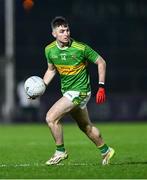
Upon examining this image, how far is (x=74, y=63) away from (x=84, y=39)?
30.0 m

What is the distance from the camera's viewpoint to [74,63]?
13.6 metres

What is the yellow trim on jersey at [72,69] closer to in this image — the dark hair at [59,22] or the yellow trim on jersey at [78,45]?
the yellow trim on jersey at [78,45]

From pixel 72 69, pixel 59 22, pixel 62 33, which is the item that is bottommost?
pixel 72 69

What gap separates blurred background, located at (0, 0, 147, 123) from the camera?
4209 centimetres

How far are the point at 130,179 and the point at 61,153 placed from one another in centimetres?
249

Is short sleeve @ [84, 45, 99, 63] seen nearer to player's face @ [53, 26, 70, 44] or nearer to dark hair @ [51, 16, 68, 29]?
player's face @ [53, 26, 70, 44]

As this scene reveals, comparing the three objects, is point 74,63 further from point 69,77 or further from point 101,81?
point 101,81

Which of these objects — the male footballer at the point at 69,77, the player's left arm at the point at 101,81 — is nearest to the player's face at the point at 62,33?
the male footballer at the point at 69,77

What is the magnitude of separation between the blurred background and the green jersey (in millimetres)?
26211

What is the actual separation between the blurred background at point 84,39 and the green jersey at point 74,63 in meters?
26.2

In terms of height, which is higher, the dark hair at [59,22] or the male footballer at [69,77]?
the dark hair at [59,22]

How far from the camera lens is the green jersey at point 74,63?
1359 cm

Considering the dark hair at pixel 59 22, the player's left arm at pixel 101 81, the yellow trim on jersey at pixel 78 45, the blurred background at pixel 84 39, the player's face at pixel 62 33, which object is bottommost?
the blurred background at pixel 84 39

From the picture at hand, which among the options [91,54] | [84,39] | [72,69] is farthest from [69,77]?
[84,39]
